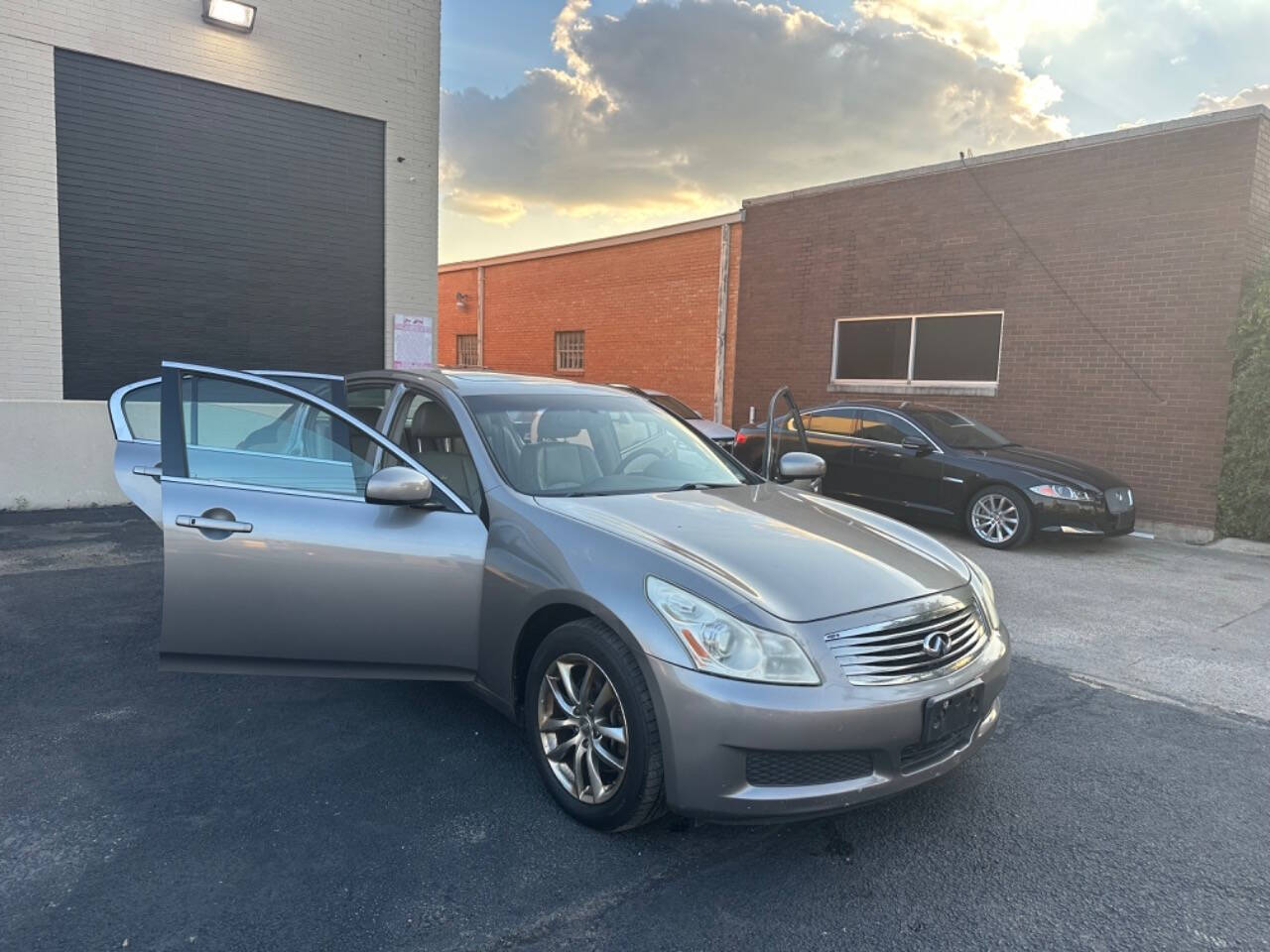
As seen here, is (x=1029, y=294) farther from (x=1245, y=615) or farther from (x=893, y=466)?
(x=1245, y=615)

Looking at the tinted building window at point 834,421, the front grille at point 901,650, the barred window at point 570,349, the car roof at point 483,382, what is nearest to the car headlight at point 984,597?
the front grille at point 901,650

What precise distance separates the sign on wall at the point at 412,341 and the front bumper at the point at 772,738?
881 cm

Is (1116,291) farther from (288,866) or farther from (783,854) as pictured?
(288,866)

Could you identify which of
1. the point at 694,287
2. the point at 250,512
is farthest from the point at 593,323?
the point at 250,512

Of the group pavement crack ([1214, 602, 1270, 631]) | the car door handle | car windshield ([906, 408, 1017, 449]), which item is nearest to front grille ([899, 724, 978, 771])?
the car door handle

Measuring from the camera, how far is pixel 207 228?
30.5ft

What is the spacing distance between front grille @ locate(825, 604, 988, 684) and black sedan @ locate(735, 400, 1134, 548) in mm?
5028

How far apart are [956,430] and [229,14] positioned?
9.16m

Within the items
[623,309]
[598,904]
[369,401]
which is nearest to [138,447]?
[369,401]

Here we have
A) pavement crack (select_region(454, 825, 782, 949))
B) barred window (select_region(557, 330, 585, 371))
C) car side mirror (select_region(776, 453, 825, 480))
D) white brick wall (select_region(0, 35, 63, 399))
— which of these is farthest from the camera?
barred window (select_region(557, 330, 585, 371))

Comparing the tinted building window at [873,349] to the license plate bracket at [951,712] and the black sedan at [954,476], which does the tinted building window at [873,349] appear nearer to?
the black sedan at [954,476]

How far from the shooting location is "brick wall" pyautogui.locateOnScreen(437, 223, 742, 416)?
15.7 m

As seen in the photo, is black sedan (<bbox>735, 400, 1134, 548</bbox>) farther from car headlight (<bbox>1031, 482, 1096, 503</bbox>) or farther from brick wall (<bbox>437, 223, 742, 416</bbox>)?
brick wall (<bbox>437, 223, 742, 416</bbox>)

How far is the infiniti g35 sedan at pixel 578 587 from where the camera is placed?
2.52 meters
